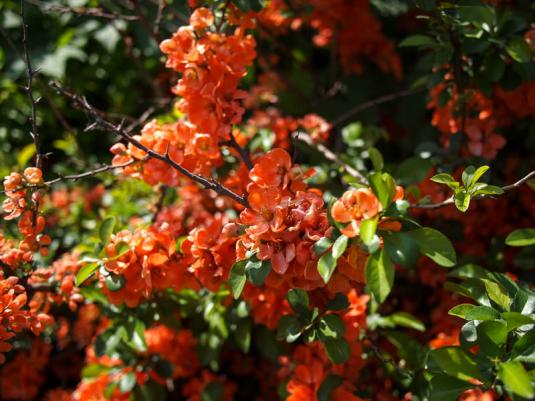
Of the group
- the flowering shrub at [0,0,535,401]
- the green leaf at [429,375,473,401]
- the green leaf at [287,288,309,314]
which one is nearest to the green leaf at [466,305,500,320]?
the flowering shrub at [0,0,535,401]

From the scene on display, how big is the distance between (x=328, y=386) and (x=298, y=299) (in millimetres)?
248

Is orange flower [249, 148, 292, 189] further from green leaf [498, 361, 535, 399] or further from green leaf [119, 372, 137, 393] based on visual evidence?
green leaf [119, 372, 137, 393]

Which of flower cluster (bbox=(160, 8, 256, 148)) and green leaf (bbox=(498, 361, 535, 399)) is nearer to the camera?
green leaf (bbox=(498, 361, 535, 399))

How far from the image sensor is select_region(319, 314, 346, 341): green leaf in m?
1.23

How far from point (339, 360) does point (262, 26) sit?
1.50 meters

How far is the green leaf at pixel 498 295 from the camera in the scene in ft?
3.54

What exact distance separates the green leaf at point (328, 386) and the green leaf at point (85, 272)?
0.59 m

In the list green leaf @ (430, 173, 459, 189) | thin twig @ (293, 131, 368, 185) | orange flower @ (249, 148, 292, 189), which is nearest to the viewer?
green leaf @ (430, 173, 459, 189)

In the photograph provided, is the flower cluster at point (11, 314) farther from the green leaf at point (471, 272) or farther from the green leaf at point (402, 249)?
the green leaf at point (471, 272)

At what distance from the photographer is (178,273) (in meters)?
1.31

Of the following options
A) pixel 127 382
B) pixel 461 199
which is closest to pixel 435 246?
pixel 461 199

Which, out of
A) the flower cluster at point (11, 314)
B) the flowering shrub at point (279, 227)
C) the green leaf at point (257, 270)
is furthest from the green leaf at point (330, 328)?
the flower cluster at point (11, 314)

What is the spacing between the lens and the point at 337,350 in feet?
4.07

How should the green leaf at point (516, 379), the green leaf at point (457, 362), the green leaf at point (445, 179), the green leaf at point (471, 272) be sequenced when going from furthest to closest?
the green leaf at point (471, 272) → the green leaf at point (445, 179) → the green leaf at point (457, 362) → the green leaf at point (516, 379)
